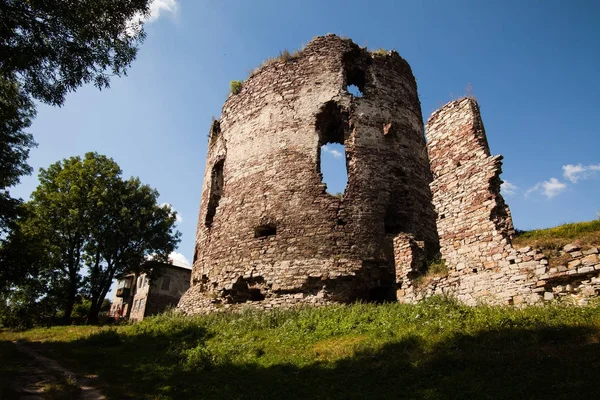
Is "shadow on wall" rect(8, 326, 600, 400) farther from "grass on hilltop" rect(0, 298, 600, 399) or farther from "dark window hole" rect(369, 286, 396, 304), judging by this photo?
"dark window hole" rect(369, 286, 396, 304)

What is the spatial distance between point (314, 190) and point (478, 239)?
512 cm

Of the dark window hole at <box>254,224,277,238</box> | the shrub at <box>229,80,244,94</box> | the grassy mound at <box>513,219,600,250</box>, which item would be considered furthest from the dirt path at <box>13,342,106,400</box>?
the shrub at <box>229,80,244,94</box>

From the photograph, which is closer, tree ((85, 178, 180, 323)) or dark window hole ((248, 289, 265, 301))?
dark window hole ((248, 289, 265, 301))

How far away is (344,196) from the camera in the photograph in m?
12.0

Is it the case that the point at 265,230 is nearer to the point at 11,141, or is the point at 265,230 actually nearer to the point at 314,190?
the point at 314,190

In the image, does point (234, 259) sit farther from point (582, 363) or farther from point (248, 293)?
point (582, 363)

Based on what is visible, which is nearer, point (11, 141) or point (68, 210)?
point (11, 141)

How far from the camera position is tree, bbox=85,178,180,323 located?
70.0 ft

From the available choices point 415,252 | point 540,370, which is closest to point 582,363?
point 540,370

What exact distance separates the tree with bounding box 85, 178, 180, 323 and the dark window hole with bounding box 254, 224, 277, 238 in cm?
1247

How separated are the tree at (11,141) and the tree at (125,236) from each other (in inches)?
350

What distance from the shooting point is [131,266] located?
22469mm

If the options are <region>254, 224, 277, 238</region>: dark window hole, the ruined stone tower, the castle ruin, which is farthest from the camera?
<region>254, 224, 277, 238</region>: dark window hole

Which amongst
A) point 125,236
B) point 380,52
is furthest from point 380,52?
point 125,236
